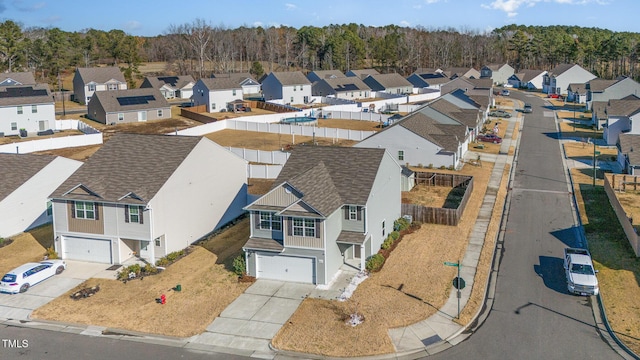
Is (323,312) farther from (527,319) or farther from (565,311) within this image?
(565,311)

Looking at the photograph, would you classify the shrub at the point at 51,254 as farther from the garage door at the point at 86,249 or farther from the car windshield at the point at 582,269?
the car windshield at the point at 582,269

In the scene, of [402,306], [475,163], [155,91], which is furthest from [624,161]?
[155,91]

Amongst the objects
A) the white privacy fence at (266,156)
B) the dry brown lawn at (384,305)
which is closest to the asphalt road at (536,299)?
the dry brown lawn at (384,305)

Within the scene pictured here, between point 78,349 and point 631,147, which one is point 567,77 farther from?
point 78,349

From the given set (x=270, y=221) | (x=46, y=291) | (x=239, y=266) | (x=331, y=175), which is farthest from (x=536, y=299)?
(x=46, y=291)

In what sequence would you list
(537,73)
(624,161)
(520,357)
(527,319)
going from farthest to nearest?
1. (537,73)
2. (624,161)
3. (527,319)
4. (520,357)
